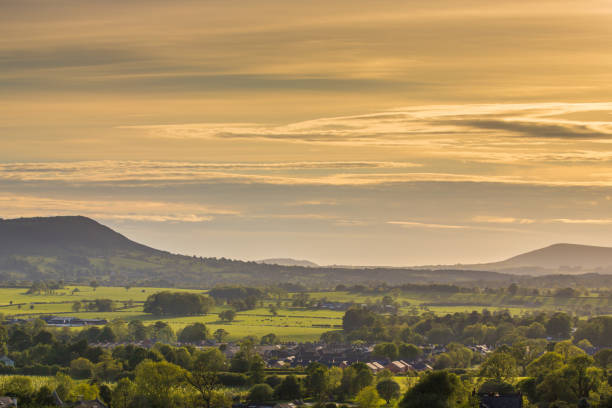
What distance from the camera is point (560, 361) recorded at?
105500mm

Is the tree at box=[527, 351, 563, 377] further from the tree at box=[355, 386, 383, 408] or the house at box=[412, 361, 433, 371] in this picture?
the house at box=[412, 361, 433, 371]

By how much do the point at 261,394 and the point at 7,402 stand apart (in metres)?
27.2

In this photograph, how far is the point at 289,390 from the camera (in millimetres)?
102812

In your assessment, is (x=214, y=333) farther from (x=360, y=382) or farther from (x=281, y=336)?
(x=360, y=382)

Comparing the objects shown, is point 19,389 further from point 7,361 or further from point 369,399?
point 7,361

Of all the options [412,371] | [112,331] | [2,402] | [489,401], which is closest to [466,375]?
[412,371]

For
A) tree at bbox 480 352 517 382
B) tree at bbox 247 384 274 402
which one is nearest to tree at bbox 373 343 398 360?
tree at bbox 480 352 517 382

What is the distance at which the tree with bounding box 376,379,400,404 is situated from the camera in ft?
335

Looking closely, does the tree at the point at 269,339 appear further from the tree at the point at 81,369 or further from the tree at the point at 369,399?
the tree at the point at 369,399

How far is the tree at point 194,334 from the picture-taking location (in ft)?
589

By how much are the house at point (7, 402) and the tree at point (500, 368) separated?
53.3 m

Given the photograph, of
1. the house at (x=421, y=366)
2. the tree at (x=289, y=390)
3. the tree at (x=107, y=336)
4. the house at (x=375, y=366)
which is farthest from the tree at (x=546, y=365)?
the tree at (x=107, y=336)

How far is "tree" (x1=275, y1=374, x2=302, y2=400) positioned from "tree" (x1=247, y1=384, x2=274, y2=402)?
39.9 inches

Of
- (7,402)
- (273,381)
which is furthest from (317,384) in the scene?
(7,402)
